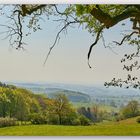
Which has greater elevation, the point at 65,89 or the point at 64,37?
the point at 64,37

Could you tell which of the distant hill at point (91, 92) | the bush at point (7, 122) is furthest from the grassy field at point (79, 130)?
the distant hill at point (91, 92)

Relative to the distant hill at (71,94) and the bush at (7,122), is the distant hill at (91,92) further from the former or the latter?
the bush at (7,122)

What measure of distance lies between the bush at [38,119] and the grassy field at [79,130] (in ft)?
0.10

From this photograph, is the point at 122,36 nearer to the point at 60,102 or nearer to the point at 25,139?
the point at 60,102

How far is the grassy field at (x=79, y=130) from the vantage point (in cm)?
457

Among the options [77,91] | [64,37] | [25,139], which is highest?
[64,37]

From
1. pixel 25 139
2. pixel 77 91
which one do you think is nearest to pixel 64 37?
pixel 77 91

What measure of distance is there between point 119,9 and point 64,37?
16.2 inches

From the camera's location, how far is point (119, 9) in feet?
15.1

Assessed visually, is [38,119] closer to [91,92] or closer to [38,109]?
[38,109]

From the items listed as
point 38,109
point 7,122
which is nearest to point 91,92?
point 38,109

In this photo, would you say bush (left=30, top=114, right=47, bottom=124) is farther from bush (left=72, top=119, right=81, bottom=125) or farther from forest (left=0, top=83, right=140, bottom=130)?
bush (left=72, top=119, right=81, bottom=125)

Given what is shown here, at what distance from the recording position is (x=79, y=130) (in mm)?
4586

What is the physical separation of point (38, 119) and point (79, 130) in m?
0.28
